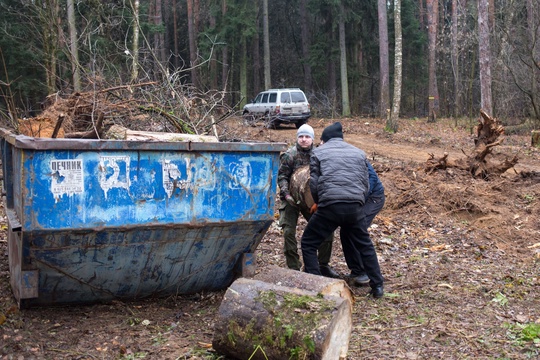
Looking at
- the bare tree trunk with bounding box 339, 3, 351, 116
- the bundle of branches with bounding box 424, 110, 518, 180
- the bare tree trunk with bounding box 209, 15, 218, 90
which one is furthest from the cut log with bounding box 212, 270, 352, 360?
the bare tree trunk with bounding box 209, 15, 218, 90

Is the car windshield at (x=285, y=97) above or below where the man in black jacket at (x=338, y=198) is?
above

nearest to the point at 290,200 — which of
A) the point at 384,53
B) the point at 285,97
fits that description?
the point at 285,97

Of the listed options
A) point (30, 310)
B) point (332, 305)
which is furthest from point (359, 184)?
point (30, 310)

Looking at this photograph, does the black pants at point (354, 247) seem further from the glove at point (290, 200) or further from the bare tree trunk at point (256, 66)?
the bare tree trunk at point (256, 66)

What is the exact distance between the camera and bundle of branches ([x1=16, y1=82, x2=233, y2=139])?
584 centimetres

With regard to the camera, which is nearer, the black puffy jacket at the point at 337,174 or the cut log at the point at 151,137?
the cut log at the point at 151,137

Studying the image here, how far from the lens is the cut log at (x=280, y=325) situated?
4012 mm

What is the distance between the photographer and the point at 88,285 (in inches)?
202

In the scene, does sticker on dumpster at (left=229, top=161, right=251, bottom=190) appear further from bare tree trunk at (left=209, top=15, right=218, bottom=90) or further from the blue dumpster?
bare tree trunk at (left=209, top=15, right=218, bottom=90)

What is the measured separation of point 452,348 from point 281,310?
4.84 ft

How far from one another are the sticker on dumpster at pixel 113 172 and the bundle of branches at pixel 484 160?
826 centimetres

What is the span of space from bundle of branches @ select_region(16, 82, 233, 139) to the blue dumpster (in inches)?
21.6

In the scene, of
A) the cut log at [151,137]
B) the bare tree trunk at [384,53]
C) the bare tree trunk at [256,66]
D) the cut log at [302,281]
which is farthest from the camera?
the bare tree trunk at [256,66]

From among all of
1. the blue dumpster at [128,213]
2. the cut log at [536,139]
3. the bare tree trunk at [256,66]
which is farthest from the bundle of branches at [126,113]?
the bare tree trunk at [256,66]
